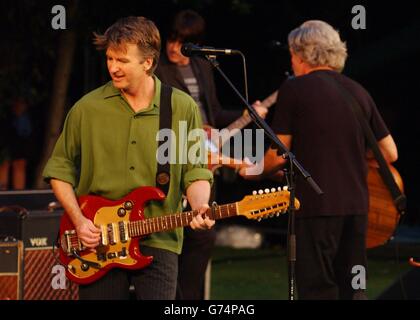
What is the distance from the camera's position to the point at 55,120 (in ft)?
41.7

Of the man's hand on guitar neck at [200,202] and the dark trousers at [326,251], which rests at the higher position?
the man's hand on guitar neck at [200,202]

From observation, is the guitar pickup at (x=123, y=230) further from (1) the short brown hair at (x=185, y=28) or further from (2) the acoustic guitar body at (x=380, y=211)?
(1) the short brown hair at (x=185, y=28)

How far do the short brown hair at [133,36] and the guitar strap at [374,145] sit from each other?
4.72 ft

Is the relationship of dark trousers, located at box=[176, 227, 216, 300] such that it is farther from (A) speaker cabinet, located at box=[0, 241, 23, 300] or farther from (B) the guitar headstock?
(B) the guitar headstock

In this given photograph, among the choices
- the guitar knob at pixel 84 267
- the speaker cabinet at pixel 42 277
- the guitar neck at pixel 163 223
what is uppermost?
the guitar neck at pixel 163 223

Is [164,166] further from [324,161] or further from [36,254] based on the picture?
[36,254]

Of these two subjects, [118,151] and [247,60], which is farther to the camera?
[247,60]

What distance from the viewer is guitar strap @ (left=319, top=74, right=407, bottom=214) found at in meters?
7.26

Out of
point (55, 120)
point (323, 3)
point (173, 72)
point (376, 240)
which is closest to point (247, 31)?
point (323, 3)

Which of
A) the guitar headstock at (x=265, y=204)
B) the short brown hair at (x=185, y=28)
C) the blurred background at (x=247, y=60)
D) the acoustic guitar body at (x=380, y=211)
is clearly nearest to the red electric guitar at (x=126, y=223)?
the guitar headstock at (x=265, y=204)

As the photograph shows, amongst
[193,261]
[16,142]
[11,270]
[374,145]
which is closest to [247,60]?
[16,142]

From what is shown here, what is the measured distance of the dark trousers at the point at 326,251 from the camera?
281 inches

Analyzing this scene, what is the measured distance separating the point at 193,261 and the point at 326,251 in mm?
1493

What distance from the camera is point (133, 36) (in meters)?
6.10
